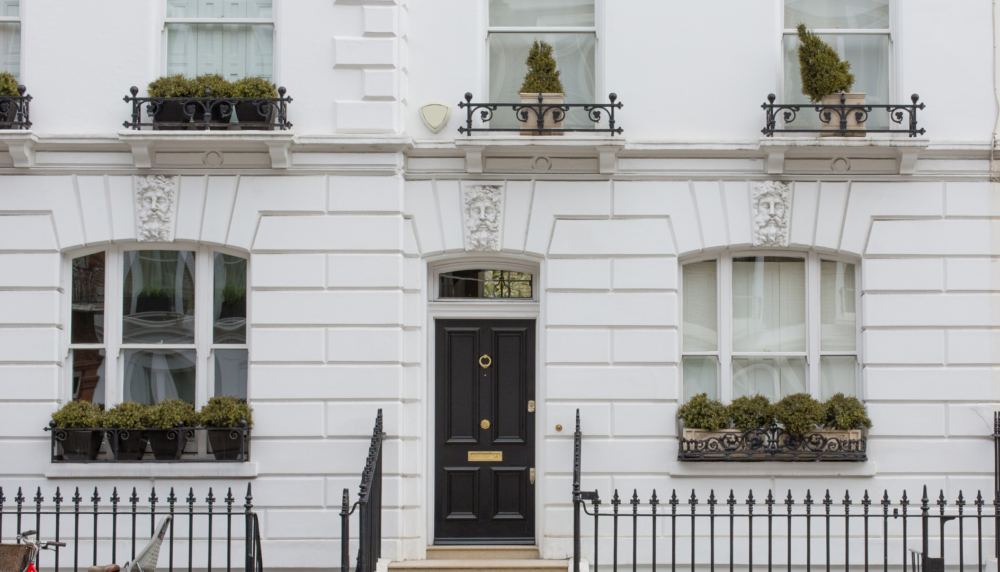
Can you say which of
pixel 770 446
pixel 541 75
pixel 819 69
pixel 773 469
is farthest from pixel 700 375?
pixel 541 75

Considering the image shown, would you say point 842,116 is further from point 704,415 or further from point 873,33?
point 704,415

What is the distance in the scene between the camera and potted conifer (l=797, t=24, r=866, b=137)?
841 centimetres

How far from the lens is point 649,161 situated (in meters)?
8.58

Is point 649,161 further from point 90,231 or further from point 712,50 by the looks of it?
point 90,231

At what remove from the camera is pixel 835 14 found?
9.02 metres

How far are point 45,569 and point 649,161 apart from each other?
22.8ft

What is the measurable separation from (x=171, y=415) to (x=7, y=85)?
3.55 metres

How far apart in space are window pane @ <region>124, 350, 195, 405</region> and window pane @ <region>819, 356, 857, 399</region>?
246 inches

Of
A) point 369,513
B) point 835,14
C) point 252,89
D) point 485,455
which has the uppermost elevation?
point 835,14

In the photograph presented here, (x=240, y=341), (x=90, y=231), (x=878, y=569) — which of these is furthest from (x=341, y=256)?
(x=878, y=569)

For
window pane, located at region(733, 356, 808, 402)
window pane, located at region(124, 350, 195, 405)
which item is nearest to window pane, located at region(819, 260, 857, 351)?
window pane, located at region(733, 356, 808, 402)

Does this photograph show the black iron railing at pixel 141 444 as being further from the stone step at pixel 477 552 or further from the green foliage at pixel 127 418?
the stone step at pixel 477 552

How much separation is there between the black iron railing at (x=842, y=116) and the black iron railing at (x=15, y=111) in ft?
23.1

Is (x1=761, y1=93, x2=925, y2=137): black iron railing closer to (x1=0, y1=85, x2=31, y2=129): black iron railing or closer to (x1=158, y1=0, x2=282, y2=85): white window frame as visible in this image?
(x1=158, y1=0, x2=282, y2=85): white window frame
